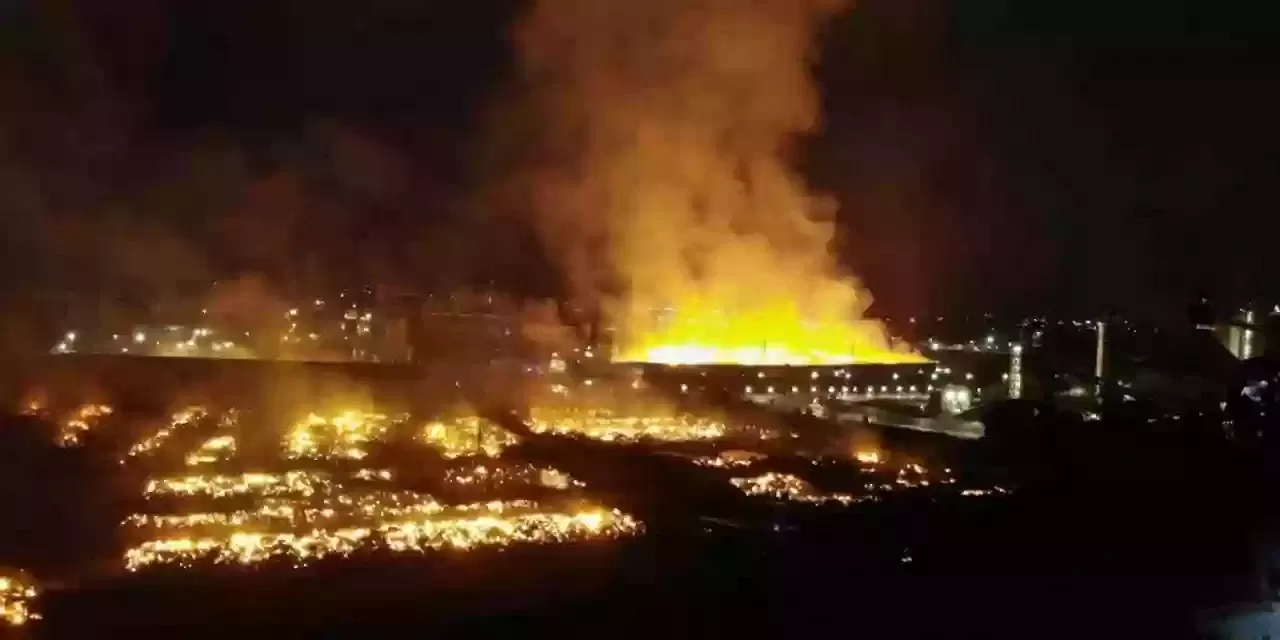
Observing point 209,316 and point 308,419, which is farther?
point 209,316

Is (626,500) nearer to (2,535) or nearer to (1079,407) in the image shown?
(2,535)

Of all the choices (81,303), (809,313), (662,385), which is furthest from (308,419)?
(809,313)

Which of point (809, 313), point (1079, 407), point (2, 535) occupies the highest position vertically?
point (809, 313)

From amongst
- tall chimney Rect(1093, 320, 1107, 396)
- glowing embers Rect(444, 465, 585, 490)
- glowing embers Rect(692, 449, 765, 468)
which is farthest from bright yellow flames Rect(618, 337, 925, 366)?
glowing embers Rect(444, 465, 585, 490)

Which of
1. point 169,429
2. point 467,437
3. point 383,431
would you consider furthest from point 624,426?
point 169,429

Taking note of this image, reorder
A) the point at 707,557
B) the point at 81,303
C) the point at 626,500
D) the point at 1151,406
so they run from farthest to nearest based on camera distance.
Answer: the point at 81,303 < the point at 1151,406 < the point at 626,500 < the point at 707,557

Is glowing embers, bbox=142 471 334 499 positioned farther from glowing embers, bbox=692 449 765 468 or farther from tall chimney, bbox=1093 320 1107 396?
tall chimney, bbox=1093 320 1107 396

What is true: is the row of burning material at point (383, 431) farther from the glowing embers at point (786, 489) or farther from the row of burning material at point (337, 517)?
the glowing embers at point (786, 489)
